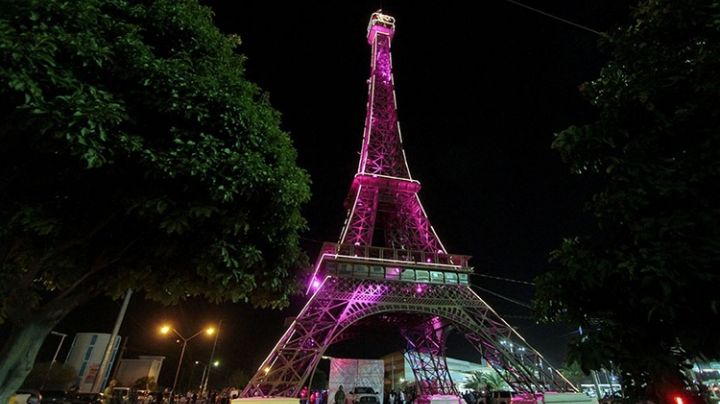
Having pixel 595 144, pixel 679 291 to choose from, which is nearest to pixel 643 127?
pixel 595 144

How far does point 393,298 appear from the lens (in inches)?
797

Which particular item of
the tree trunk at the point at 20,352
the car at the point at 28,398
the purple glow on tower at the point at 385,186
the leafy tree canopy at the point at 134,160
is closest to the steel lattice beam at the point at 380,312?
the purple glow on tower at the point at 385,186

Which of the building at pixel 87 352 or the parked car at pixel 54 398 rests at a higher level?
the building at pixel 87 352

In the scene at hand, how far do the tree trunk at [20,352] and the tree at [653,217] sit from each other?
681 cm

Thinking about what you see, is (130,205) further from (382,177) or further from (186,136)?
(382,177)

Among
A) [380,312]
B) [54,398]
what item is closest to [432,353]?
[380,312]

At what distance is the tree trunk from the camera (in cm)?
468

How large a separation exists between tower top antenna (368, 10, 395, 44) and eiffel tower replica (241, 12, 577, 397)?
10736 mm

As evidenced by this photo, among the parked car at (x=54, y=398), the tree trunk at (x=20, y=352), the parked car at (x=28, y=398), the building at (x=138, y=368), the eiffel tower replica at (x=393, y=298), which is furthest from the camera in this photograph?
the building at (x=138, y=368)

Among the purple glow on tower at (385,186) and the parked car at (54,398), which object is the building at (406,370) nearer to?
A: the purple glow on tower at (385,186)

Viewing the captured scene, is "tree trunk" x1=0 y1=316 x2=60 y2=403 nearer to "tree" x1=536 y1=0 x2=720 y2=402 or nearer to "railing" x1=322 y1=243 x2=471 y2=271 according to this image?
"tree" x1=536 y1=0 x2=720 y2=402

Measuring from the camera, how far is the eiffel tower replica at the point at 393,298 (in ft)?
57.7

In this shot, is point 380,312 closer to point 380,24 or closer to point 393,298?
point 393,298

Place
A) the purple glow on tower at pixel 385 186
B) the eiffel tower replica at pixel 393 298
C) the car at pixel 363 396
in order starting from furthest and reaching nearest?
1. the purple glow on tower at pixel 385 186
2. the car at pixel 363 396
3. the eiffel tower replica at pixel 393 298
